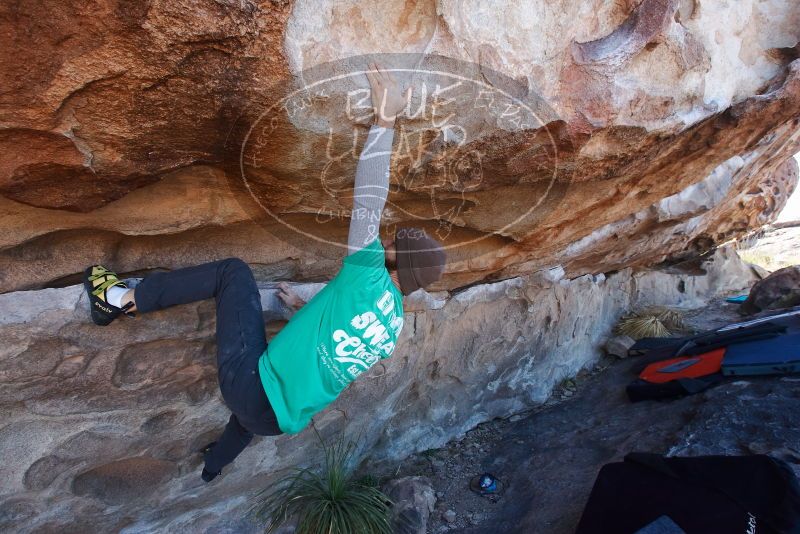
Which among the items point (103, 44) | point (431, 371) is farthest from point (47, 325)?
point (431, 371)

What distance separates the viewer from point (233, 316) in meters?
1.84

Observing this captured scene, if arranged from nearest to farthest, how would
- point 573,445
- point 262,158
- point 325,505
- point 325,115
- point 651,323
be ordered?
point 325,115
point 262,158
point 325,505
point 573,445
point 651,323

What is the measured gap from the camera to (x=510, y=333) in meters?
3.66

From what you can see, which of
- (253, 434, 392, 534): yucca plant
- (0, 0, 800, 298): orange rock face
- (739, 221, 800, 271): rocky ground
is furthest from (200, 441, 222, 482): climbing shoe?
(739, 221, 800, 271): rocky ground

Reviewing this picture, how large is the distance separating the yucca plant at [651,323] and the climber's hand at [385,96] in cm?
421

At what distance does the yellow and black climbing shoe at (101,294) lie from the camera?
1745 millimetres

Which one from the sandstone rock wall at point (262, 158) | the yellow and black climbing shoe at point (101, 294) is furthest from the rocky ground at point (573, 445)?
the yellow and black climbing shoe at point (101, 294)

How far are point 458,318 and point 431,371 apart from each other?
0.39 m

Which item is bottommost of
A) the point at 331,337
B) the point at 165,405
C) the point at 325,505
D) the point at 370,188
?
the point at 325,505

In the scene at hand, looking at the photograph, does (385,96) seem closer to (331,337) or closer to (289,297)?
(331,337)

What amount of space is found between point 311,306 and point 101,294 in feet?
2.36

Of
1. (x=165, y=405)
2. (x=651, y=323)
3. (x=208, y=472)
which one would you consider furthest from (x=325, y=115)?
(x=651, y=323)

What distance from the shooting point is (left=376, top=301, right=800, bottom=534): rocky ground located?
279cm

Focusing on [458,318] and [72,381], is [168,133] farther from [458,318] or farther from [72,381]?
[458,318]
